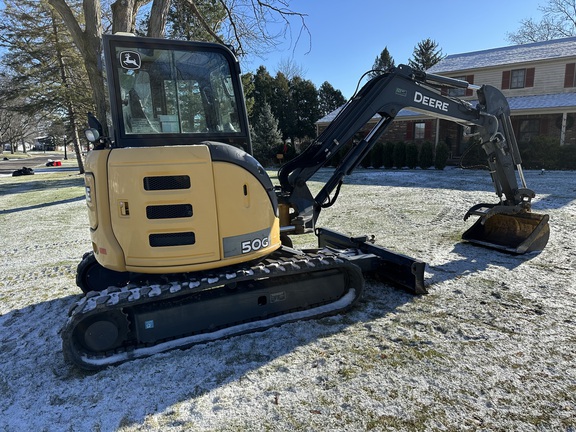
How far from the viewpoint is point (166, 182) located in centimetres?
326

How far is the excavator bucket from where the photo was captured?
20.2 feet

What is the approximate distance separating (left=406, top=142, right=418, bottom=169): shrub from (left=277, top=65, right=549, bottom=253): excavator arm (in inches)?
694

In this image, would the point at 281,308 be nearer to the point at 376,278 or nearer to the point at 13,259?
the point at 376,278

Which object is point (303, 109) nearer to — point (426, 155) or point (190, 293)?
point (426, 155)

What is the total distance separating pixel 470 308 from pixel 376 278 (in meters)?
1.22

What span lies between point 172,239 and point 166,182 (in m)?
0.49

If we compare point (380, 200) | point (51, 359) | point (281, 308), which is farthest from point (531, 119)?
point (51, 359)

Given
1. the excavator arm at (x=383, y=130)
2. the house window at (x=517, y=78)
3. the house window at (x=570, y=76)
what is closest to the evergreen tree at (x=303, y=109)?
the house window at (x=517, y=78)

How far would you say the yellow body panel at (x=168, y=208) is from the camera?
3232 mm

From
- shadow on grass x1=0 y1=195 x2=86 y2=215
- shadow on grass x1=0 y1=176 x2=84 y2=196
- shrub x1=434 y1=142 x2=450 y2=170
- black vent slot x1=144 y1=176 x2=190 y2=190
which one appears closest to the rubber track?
black vent slot x1=144 y1=176 x2=190 y2=190

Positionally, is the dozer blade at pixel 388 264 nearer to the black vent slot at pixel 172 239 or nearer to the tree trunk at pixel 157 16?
the black vent slot at pixel 172 239

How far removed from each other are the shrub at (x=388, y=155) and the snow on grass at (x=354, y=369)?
18.9 metres

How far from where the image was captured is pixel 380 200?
38.9 feet

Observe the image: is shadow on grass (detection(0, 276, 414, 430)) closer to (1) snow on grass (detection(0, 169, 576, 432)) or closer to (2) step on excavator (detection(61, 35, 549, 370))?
(1) snow on grass (detection(0, 169, 576, 432))
